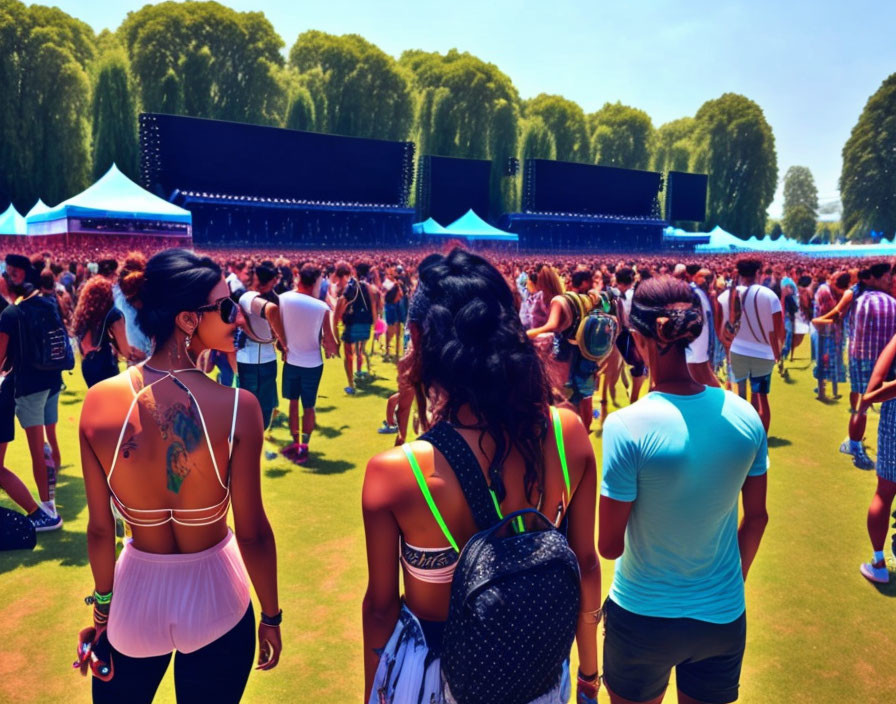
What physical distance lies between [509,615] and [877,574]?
161 inches

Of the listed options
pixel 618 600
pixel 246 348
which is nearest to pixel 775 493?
pixel 618 600

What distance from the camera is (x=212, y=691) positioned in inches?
77.5

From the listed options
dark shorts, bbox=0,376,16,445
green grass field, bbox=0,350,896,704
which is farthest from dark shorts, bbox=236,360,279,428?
dark shorts, bbox=0,376,16,445

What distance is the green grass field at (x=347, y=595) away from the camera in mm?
3250

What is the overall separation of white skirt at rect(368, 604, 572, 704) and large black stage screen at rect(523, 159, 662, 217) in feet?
152

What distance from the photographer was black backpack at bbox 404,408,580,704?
1.32 metres

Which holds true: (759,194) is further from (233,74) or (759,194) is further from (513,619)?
(513,619)

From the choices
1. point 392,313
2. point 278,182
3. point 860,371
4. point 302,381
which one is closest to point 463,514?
point 302,381

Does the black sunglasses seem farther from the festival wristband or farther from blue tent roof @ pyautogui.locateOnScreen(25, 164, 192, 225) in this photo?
blue tent roof @ pyautogui.locateOnScreen(25, 164, 192, 225)

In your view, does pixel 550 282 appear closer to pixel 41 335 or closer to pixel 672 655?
pixel 41 335

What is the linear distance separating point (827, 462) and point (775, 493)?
1373 millimetres

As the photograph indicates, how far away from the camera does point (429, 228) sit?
39719 millimetres

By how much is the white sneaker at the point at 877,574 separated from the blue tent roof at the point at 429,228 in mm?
34551

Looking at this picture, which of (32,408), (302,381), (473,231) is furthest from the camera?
(473,231)
